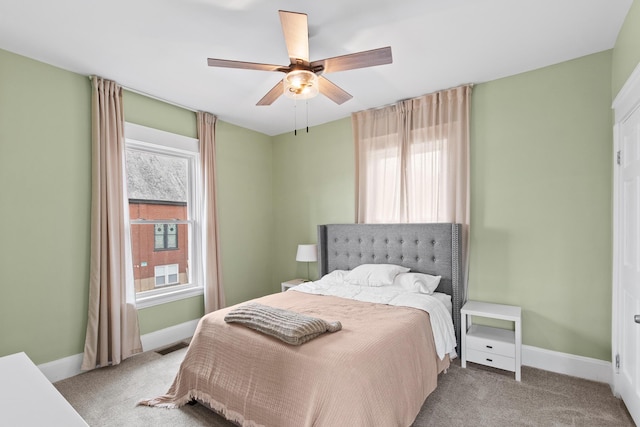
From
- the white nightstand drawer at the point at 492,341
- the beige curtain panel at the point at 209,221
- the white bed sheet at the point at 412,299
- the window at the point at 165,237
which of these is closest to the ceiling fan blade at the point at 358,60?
the white bed sheet at the point at 412,299

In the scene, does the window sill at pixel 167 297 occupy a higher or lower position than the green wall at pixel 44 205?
lower

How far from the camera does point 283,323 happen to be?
206cm

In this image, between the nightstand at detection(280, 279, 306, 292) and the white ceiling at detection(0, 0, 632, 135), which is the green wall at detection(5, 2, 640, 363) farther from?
the nightstand at detection(280, 279, 306, 292)

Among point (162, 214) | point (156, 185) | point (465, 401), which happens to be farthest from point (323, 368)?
point (156, 185)

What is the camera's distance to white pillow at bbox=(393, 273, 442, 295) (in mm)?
3029

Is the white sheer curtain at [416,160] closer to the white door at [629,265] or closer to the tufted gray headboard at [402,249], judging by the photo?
the tufted gray headboard at [402,249]

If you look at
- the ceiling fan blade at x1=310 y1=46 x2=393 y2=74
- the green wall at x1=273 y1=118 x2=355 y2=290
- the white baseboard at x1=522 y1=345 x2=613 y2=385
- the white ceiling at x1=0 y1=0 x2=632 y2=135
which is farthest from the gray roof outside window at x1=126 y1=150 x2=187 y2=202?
the white baseboard at x1=522 y1=345 x2=613 y2=385

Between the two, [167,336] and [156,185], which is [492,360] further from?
[156,185]

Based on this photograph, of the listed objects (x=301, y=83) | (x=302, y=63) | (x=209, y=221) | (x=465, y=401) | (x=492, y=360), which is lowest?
(x=465, y=401)

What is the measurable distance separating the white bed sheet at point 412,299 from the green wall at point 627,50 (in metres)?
2.12

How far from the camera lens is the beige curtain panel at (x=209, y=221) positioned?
155 inches

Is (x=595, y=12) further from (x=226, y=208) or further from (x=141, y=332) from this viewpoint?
(x=141, y=332)

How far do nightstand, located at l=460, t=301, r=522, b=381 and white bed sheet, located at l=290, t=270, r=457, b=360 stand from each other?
134mm

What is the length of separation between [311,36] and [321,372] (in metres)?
2.28
